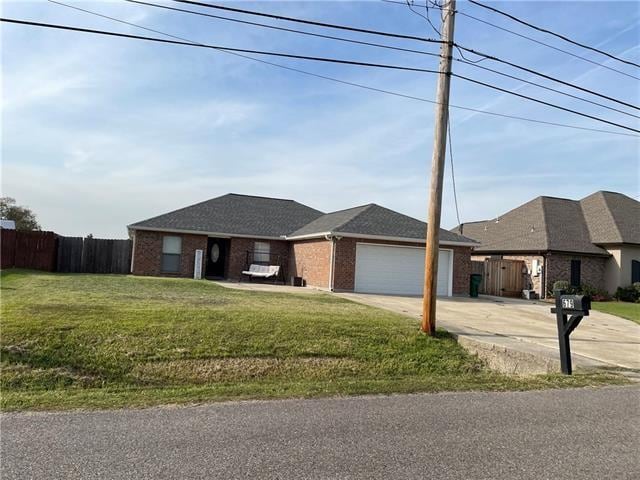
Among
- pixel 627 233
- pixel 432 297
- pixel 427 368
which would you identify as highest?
pixel 627 233

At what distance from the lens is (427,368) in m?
9.95

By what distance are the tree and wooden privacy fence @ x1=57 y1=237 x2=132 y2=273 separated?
36949mm

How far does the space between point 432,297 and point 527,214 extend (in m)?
23.2

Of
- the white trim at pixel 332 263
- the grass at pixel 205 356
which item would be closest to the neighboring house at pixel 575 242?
the white trim at pixel 332 263

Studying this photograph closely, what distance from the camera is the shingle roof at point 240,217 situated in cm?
2700

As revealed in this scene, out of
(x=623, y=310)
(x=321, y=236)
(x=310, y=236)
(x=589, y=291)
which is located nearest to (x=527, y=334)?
(x=623, y=310)

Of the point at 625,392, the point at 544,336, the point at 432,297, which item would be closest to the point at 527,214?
the point at 544,336

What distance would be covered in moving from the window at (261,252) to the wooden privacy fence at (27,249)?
9836mm

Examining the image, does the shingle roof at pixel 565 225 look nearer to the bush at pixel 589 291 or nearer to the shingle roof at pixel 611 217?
the shingle roof at pixel 611 217

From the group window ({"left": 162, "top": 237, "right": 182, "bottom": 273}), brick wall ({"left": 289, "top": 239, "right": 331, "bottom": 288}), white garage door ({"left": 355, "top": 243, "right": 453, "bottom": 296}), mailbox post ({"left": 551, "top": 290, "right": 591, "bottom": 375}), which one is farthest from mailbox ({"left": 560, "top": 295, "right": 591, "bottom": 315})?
window ({"left": 162, "top": 237, "right": 182, "bottom": 273})

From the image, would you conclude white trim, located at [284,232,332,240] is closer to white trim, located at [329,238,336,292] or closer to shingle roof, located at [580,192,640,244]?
white trim, located at [329,238,336,292]

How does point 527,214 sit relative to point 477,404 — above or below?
above

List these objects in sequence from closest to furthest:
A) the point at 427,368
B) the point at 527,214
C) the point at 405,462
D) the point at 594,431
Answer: the point at 405,462 → the point at 594,431 → the point at 427,368 → the point at 527,214

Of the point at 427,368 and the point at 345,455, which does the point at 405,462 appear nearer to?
Result: the point at 345,455
